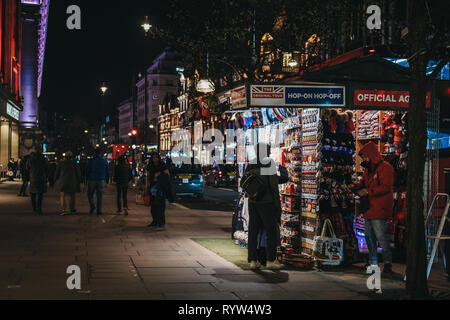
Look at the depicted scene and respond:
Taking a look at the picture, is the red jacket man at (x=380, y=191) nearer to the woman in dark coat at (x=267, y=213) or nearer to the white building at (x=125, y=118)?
the woman in dark coat at (x=267, y=213)

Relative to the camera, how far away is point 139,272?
356 inches

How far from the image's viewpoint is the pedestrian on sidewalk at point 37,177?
18641mm

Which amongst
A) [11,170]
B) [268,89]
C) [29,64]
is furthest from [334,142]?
[29,64]

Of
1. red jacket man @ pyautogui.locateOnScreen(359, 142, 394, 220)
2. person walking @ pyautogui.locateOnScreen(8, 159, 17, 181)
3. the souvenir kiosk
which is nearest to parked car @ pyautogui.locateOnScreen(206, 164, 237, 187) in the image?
person walking @ pyautogui.locateOnScreen(8, 159, 17, 181)

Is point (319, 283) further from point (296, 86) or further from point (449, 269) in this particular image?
point (296, 86)

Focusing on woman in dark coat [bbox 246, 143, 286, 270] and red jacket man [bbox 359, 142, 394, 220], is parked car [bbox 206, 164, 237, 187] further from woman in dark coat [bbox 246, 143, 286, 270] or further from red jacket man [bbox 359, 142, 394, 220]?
red jacket man [bbox 359, 142, 394, 220]

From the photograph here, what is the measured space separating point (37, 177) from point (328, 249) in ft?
38.1

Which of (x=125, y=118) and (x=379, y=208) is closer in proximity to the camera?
(x=379, y=208)

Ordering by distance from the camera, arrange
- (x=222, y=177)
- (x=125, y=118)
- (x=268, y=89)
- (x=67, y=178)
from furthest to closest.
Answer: (x=125, y=118) → (x=222, y=177) → (x=67, y=178) → (x=268, y=89)

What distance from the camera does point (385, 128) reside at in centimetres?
1102

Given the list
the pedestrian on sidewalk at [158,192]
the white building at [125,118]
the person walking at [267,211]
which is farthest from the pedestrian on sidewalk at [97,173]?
the white building at [125,118]

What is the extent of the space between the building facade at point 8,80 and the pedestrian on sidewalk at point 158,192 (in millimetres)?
27438

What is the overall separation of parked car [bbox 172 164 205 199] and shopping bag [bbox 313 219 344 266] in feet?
58.3

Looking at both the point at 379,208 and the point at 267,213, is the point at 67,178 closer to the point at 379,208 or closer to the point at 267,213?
the point at 267,213
